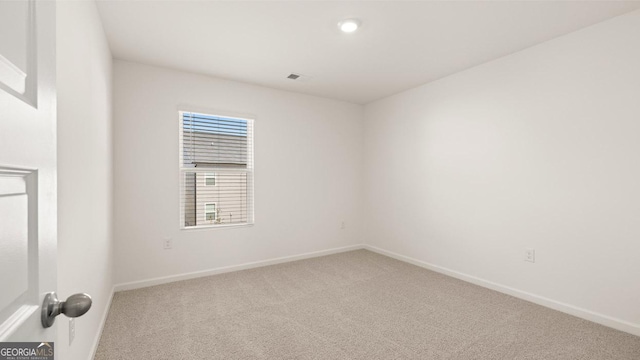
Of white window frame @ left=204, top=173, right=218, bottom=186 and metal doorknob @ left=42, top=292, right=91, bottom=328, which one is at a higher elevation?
white window frame @ left=204, top=173, right=218, bottom=186

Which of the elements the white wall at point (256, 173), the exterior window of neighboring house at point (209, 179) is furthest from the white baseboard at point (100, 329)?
the exterior window of neighboring house at point (209, 179)

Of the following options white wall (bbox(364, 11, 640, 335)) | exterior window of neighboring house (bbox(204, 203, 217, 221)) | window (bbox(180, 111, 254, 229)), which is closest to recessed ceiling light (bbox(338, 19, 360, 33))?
white wall (bbox(364, 11, 640, 335))

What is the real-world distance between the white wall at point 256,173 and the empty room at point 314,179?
2 centimetres

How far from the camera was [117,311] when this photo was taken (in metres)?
2.58

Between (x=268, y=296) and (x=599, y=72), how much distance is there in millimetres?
3551

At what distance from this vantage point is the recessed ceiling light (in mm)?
2364

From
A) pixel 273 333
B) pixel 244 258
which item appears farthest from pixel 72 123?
pixel 244 258

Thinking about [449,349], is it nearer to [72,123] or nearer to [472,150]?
[472,150]

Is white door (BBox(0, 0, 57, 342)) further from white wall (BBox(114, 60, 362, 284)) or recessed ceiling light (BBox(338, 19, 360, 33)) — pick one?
white wall (BBox(114, 60, 362, 284))

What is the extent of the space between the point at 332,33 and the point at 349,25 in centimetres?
21

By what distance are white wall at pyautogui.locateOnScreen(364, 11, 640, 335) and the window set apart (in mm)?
2285

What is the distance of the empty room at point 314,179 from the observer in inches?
80.1

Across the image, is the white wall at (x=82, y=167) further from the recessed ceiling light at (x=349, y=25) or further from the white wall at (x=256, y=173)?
the recessed ceiling light at (x=349, y=25)

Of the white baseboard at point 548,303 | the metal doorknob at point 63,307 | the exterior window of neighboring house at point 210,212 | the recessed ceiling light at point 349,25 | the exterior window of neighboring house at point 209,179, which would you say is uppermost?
the recessed ceiling light at point 349,25
